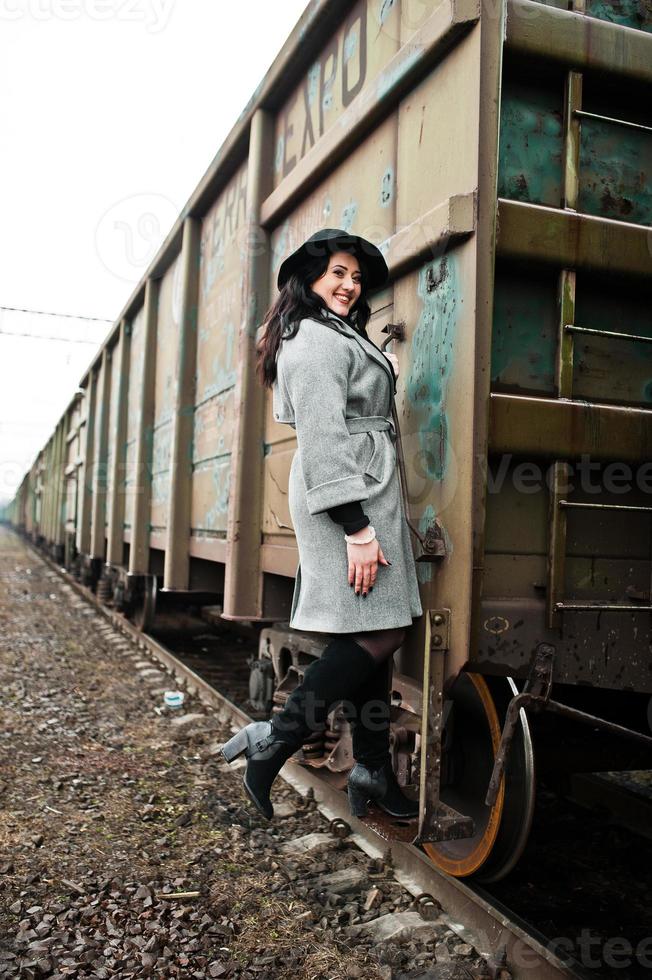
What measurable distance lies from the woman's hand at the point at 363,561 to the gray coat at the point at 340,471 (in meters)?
0.05

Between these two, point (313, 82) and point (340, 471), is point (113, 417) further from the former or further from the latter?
point (340, 471)

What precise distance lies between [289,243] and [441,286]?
Result: 4.89 ft

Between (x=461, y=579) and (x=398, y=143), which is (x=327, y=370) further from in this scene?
(x=398, y=143)

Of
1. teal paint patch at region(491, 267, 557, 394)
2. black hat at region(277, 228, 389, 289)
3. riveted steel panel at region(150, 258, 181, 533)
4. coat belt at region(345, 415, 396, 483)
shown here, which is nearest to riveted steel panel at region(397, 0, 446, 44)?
black hat at region(277, 228, 389, 289)

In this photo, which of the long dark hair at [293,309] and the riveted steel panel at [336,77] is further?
the riveted steel panel at [336,77]

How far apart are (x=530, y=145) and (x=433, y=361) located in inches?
27.7

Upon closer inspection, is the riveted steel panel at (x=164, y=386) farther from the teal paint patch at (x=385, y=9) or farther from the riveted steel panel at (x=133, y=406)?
the teal paint patch at (x=385, y=9)

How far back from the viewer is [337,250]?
8.03 feet

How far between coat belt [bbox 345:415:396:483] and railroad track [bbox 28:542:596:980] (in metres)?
1.32

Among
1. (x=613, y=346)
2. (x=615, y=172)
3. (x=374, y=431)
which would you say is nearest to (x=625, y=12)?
(x=615, y=172)

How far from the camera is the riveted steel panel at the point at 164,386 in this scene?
19.8 ft

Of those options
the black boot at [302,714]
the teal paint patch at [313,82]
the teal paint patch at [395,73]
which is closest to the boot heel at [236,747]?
the black boot at [302,714]

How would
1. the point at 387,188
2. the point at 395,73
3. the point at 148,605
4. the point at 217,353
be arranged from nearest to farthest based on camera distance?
the point at 395,73 < the point at 387,188 < the point at 217,353 < the point at 148,605

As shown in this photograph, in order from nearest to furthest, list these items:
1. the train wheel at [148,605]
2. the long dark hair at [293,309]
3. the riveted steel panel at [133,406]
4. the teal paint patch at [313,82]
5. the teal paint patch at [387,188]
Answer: the long dark hair at [293,309] → the teal paint patch at [387,188] → the teal paint patch at [313,82] → the riveted steel panel at [133,406] → the train wheel at [148,605]
